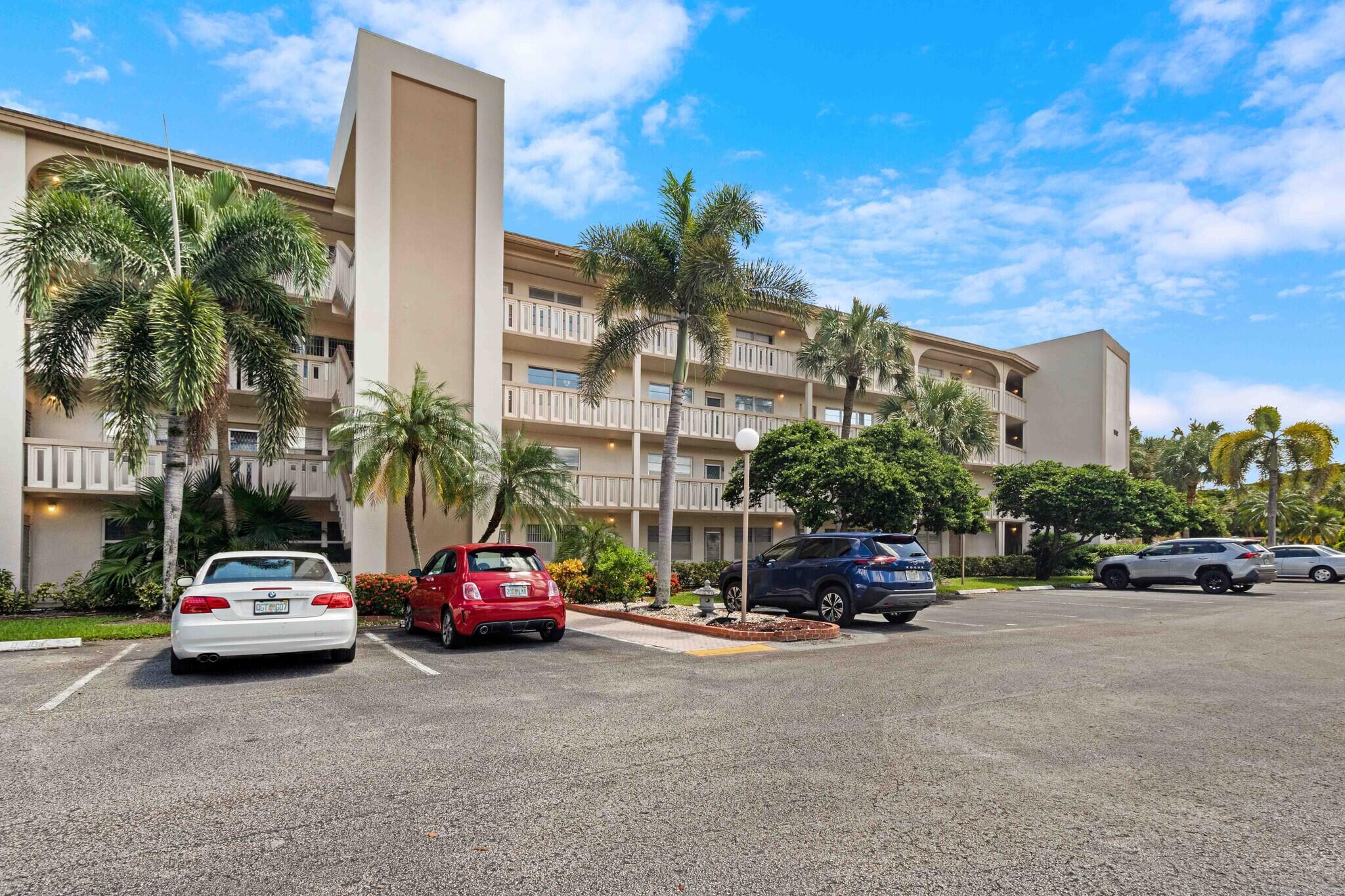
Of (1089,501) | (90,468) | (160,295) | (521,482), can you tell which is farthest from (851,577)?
(1089,501)

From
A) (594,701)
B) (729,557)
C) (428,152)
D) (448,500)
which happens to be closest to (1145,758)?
(594,701)

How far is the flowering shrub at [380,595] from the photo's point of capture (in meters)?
15.3

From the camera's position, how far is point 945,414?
97.0 ft

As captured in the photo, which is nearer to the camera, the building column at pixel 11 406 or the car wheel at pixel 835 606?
the car wheel at pixel 835 606

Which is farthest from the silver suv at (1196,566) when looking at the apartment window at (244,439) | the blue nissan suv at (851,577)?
the apartment window at (244,439)

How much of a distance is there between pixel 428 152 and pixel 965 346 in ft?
85.3

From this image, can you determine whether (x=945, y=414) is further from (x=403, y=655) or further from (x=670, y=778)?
(x=670, y=778)

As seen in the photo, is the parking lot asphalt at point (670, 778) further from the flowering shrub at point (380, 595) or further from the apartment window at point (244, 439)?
the apartment window at point (244, 439)

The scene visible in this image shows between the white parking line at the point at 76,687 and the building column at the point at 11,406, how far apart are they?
853 centimetres

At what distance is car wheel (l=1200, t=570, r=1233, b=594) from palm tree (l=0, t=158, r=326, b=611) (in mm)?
27513

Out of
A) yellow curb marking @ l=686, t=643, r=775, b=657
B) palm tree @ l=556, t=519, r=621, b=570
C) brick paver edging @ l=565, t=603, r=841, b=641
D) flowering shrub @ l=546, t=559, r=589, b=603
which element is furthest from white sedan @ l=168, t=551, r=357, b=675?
palm tree @ l=556, t=519, r=621, b=570

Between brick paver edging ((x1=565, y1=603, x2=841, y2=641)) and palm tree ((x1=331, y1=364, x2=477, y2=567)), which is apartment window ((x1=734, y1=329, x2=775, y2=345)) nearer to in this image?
palm tree ((x1=331, y1=364, x2=477, y2=567))

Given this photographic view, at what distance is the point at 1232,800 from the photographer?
498 centimetres

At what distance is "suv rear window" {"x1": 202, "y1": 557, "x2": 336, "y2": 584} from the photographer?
9492 millimetres
